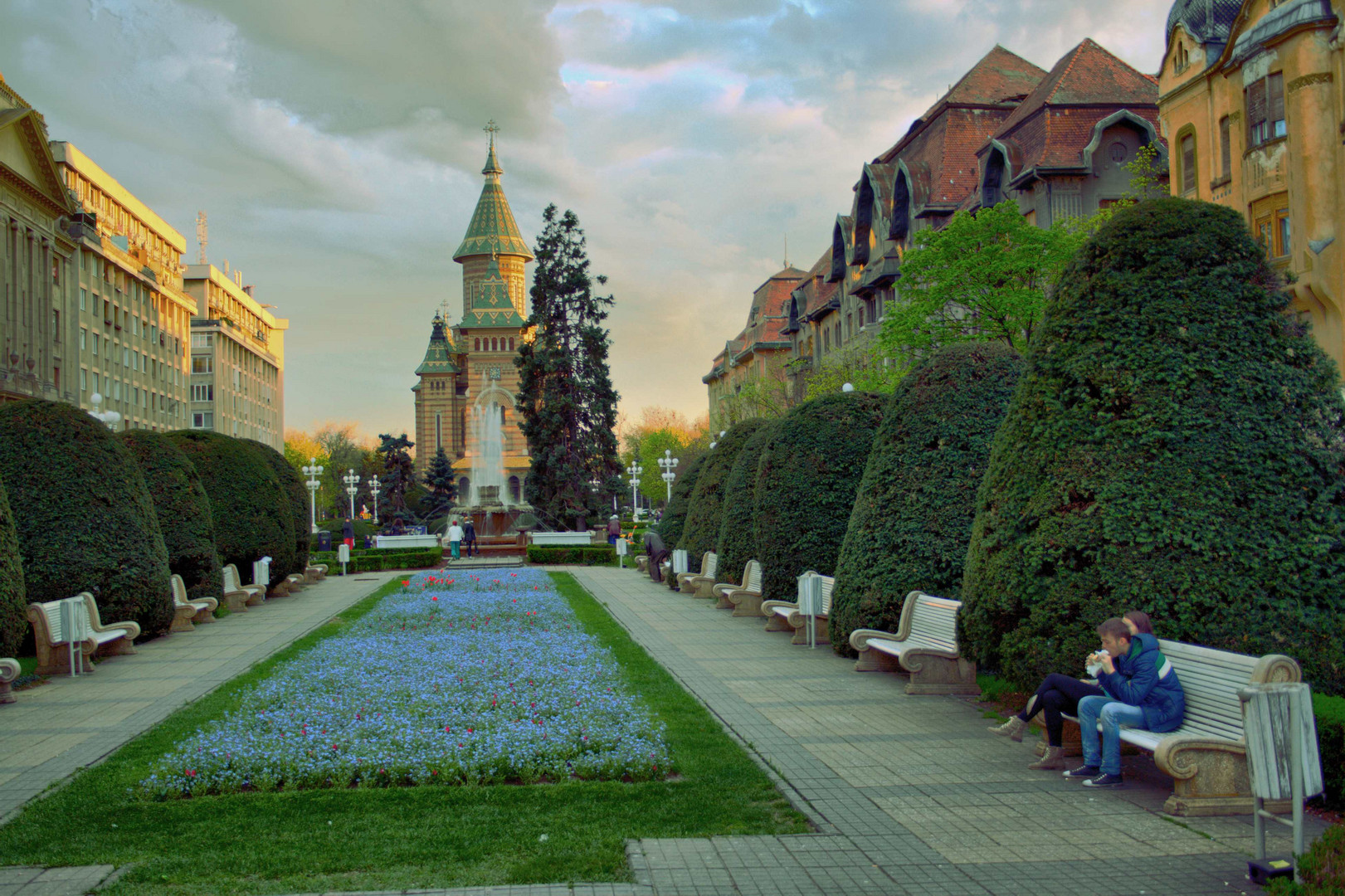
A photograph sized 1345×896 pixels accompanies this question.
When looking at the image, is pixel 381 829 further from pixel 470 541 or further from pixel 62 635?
pixel 470 541

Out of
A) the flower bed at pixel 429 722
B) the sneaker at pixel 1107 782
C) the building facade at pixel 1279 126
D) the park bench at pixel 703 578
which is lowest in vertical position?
the sneaker at pixel 1107 782

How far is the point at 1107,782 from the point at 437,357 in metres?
127

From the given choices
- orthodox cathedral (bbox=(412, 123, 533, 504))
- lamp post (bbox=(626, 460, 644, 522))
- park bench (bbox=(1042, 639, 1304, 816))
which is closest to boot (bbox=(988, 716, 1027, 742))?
park bench (bbox=(1042, 639, 1304, 816))

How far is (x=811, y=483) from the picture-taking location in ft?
55.1

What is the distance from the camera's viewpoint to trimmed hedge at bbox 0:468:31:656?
1195 centimetres

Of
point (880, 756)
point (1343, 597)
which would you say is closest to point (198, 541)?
point (880, 756)

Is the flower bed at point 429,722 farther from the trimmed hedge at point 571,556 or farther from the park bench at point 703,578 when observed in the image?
the trimmed hedge at point 571,556

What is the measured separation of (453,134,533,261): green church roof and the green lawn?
403 ft

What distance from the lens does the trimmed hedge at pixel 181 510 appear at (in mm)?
19375

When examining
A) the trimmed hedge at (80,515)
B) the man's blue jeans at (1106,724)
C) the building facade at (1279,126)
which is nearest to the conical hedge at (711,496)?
the building facade at (1279,126)

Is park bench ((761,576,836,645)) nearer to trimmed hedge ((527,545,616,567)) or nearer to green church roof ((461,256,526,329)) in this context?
trimmed hedge ((527,545,616,567))

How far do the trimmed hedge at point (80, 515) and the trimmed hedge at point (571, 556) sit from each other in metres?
23.4

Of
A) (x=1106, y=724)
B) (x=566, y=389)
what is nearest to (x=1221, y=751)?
(x=1106, y=724)

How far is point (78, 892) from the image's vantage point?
17.8 feet
